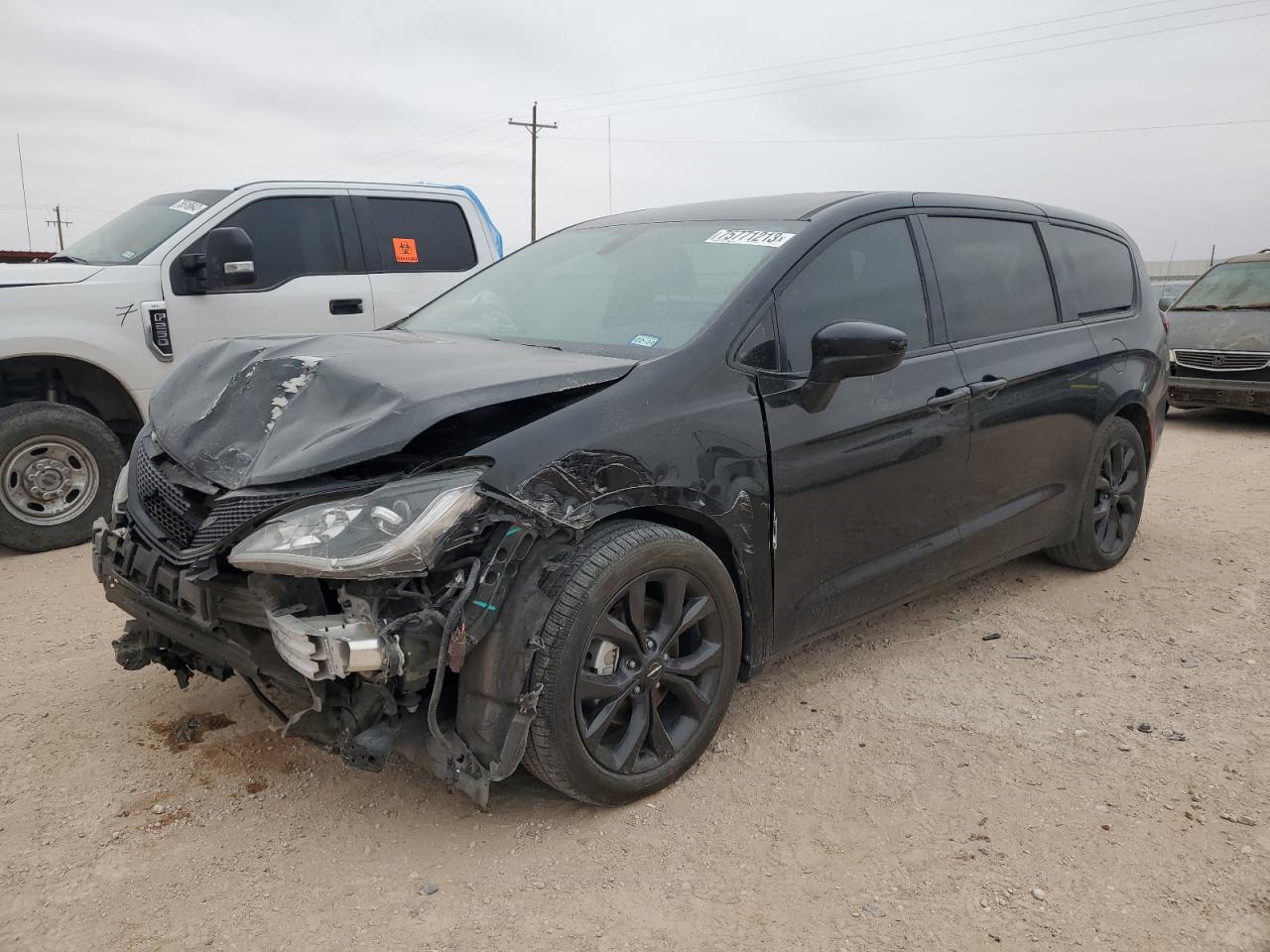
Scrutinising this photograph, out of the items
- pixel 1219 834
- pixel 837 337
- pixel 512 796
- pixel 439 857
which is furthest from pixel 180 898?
pixel 1219 834

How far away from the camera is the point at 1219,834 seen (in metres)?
2.73

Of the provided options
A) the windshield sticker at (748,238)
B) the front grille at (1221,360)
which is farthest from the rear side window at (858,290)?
the front grille at (1221,360)

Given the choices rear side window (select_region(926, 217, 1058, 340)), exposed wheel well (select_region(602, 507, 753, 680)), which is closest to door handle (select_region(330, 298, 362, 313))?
rear side window (select_region(926, 217, 1058, 340))

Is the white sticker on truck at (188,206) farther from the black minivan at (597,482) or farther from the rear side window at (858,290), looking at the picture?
the rear side window at (858,290)

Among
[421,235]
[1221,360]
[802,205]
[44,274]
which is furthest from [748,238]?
[1221,360]

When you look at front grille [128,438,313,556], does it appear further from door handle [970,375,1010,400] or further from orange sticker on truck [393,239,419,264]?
orange sticker on truck [393,239,419,264]

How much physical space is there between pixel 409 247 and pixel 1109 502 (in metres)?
4.66

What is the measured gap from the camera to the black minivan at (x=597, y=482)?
8.07 ft

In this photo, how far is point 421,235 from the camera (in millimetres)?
6871

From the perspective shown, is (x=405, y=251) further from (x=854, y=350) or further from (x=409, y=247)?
(x=854, y=350)

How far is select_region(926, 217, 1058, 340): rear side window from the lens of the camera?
379 cm

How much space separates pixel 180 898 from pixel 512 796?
0.90 m

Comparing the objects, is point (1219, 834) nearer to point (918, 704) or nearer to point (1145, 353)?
point (918, 704)

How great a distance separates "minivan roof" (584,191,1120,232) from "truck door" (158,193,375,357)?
8.78ft
